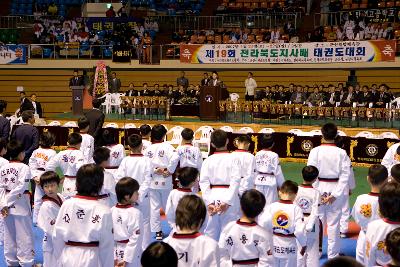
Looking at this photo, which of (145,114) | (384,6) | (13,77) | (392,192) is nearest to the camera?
(392,192)

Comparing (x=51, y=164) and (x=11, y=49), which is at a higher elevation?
(x=11, y=49)

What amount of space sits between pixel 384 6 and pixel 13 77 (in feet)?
56.8

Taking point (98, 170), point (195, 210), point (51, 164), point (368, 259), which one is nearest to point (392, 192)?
point (368, 259)

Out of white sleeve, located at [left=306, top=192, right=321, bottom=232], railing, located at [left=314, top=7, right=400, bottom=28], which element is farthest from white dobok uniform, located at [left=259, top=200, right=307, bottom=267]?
railing, located at [left=314, top=7, right=400, bottom=28]

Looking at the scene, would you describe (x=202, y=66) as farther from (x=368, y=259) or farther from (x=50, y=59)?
(x=368, y=259)

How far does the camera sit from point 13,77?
2997cm

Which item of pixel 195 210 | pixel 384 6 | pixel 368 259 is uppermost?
pixel 384 6

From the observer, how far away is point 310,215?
299 inches

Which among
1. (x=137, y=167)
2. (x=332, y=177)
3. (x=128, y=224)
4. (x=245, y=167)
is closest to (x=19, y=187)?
(x=137, y=167)

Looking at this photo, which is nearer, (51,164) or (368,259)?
(368,259)

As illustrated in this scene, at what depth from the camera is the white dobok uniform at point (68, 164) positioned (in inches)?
354

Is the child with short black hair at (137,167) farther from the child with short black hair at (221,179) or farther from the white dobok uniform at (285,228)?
the white dobok uniform at (285,228)

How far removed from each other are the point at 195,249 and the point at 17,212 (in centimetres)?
425

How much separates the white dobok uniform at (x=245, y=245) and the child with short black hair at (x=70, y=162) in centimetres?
395
